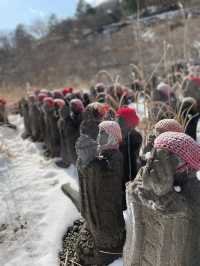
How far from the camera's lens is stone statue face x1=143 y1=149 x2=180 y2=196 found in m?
1.52

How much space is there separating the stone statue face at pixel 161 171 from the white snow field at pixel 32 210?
3.09 feet

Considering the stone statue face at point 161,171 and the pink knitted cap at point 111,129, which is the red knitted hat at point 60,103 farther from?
the stone statue face at point 161,171

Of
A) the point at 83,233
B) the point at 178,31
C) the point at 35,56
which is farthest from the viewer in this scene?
the point at 35,56

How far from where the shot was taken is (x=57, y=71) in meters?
16.8

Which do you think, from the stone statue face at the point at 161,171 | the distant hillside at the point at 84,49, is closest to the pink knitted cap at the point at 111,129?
the stone statue face at the point at 161,171

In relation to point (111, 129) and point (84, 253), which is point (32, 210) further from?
point (111, 129)

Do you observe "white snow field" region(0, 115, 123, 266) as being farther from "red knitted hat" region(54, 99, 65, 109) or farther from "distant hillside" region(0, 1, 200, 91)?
"distant hillside" region(0, 1, 200, 91)

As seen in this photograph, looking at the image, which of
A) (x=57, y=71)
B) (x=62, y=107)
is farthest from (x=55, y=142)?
(x=57, y=71)

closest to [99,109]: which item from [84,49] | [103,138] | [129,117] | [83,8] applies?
[129,117]

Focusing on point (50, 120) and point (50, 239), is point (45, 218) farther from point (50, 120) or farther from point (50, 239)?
point (50, 120)

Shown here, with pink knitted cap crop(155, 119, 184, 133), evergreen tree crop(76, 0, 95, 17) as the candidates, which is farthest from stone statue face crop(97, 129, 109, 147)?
evergreen tree crop(76, 0, 95, 17)

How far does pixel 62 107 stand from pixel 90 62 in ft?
47.9

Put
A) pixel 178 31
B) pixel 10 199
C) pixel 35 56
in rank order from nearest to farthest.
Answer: pixel 10 199 → pixel 178 31 → pixel 35 56

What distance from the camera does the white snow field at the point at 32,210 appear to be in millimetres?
2680
